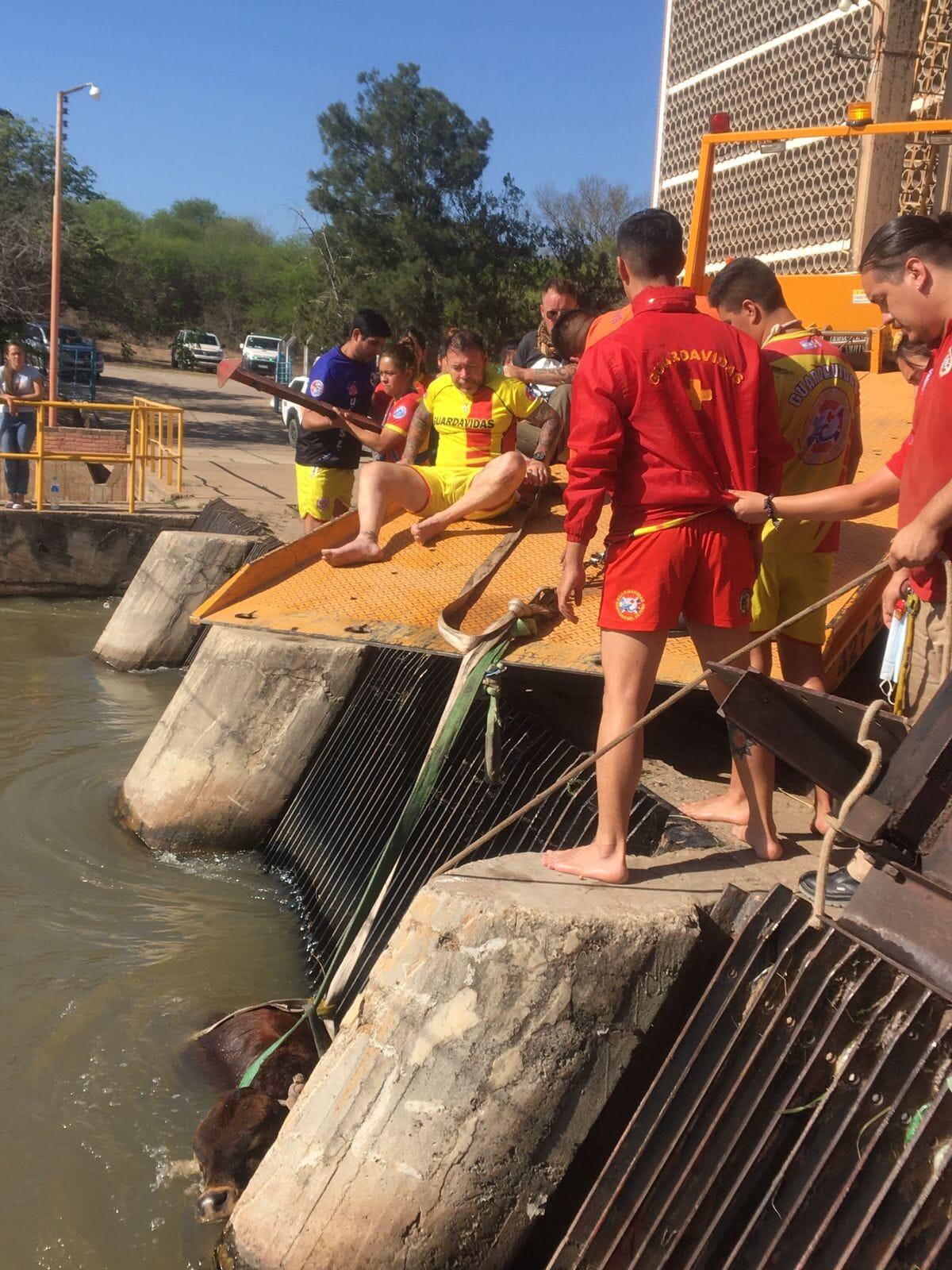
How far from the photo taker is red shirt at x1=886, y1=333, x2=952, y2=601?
2959mm

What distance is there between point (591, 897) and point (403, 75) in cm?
4187

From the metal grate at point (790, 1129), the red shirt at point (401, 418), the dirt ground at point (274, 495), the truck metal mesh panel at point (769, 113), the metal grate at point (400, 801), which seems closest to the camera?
the metal grate at point (790, 1129)

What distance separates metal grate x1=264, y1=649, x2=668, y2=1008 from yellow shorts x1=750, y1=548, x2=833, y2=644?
0.75 metres

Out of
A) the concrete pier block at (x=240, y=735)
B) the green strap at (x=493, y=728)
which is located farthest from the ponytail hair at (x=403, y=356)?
the green strap at (x=493, y=728)

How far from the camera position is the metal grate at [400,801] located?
4781mm

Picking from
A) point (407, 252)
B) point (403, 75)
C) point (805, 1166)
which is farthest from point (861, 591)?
point (403, 75)

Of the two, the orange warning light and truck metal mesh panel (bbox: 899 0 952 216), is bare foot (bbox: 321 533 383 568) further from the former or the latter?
truck metal mesh panel (bbox: 899 0 952 216)

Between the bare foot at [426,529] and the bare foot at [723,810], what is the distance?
269 centimetres

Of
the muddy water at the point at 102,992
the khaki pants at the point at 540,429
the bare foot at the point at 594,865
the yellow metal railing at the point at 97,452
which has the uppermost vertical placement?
the khaki pants at the point at 540,429

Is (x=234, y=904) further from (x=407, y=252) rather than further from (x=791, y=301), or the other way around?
(x=407, y=252)

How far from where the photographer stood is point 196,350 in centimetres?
5347

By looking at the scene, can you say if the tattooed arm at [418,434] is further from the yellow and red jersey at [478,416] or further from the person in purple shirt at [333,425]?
the person in purple shirt at [333,425]

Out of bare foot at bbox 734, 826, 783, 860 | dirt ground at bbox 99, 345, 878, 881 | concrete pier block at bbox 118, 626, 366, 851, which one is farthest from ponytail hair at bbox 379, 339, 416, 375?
bare foot at bbox 734, 826, 783, 860

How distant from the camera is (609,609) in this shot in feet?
11.2
